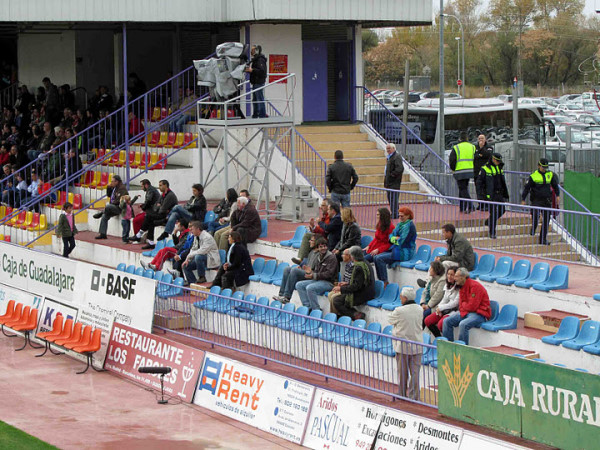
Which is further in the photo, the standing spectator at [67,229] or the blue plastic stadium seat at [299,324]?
the standing spectator at [67,229]

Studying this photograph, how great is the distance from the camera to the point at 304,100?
28766mm

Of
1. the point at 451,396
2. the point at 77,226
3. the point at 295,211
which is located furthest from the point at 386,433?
the point at 77,226

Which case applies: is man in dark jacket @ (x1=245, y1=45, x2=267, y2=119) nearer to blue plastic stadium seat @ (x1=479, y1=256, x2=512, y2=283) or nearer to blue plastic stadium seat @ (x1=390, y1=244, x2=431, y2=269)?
blue plastic stadium seat @ (x1=390, y1=244, x2=431, y2=269)

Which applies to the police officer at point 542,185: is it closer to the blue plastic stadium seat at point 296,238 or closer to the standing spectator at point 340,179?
the standing spectator at point 340,179

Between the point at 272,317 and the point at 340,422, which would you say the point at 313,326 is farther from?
the point at 340,422

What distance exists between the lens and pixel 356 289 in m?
17.0

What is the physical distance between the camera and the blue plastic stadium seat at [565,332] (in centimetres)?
1424

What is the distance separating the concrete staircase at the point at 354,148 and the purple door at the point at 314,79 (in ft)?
2.87

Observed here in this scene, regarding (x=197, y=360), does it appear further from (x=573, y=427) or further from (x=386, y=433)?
(x=573, y=427)

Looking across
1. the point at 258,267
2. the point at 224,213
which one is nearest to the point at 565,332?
the point at 258,267

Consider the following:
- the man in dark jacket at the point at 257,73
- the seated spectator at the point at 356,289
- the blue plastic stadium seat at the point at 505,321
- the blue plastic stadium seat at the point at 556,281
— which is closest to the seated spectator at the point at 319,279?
the seated spectator at the point at 356,289

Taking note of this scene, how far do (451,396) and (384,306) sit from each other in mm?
3689

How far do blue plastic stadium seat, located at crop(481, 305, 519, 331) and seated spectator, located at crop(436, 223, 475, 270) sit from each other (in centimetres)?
154

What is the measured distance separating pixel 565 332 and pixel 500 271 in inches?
102
